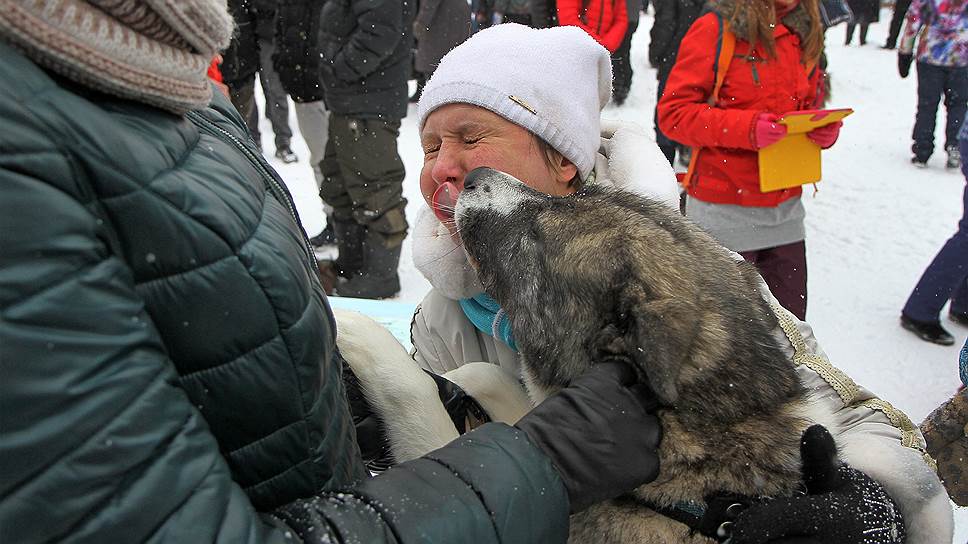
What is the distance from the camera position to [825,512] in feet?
4.67

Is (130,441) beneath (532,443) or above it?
above

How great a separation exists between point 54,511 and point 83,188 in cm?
34

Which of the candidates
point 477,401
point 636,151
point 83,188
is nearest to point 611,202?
point 636,151

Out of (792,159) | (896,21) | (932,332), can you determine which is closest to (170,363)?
(792,159)

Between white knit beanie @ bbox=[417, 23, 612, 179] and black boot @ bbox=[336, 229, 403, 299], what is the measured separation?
3.84 meters

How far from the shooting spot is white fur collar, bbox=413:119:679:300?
2.03m

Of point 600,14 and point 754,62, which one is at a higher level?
point 754,62

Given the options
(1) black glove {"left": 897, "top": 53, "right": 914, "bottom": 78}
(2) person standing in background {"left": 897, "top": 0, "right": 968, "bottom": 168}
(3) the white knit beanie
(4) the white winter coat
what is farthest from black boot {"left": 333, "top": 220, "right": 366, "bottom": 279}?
(1) black glove {"left": 897, "top": 53, "right": 914, "bottom": 78}

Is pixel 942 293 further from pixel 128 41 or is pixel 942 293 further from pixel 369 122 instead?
pixel 128 41

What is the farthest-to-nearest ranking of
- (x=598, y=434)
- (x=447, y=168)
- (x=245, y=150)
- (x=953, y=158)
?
(x=953, y=158) → (x=447, y=168) → (x=598, y=434) → (x=245, y=150)

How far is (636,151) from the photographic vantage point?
86.3 inches

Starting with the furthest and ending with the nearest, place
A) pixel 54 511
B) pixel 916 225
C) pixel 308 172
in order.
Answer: pixel 308 172
pixel 916 225
pixel 54 511

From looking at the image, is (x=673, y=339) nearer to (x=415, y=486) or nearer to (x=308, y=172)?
(x=415, y=486)

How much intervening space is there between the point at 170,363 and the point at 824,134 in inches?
160
